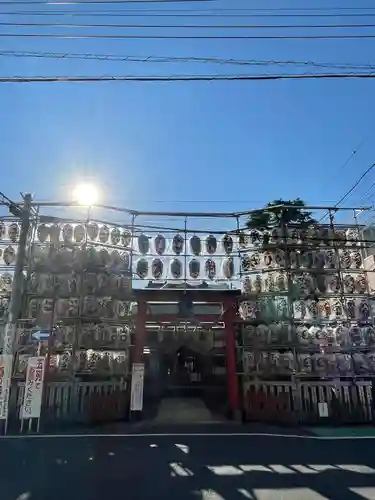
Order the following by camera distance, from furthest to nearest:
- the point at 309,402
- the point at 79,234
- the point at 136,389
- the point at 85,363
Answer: the point at 79,234 < the point at 85,363 < the point at 309,402 < the point at 136,389

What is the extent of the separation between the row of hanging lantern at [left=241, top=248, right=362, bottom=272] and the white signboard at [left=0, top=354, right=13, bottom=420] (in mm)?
8797

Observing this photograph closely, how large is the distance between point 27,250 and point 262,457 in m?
10.6

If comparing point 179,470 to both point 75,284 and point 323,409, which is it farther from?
point 75,284

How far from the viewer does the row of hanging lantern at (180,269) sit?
14133mm

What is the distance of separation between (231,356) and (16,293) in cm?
771

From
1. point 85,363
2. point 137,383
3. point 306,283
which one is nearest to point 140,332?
point 137,383

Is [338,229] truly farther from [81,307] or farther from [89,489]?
[89,489]

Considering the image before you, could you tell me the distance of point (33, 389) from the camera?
11.0m

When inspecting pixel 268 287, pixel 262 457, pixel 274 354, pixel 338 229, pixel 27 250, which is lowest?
pixel 262 457

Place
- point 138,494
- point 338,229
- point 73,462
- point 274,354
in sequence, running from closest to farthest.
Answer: point 138,494, point 73,462, point 274,354, point 338,229

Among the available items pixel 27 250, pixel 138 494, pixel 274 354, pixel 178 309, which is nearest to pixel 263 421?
pixel 274 354

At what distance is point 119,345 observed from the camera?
1386 cm

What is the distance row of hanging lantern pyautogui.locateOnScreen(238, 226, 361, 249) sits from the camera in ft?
48.8

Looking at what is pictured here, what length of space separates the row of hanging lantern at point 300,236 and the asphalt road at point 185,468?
7.23 m
